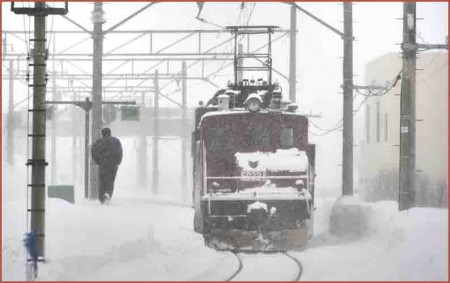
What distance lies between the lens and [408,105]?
56.4 ft

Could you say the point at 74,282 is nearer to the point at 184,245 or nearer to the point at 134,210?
the point at 184,245

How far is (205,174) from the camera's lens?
657 inches

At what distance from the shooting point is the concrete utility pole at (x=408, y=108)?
17.1 meters

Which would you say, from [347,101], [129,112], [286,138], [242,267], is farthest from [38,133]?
[129,112]

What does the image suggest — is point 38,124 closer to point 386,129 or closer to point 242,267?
point 242,267

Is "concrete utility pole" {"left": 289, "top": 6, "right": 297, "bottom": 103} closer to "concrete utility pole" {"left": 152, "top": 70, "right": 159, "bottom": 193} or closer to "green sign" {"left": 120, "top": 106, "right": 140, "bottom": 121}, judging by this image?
"green sign" {"left": 120, "top": 106, "right": 140, "bottom": 121}

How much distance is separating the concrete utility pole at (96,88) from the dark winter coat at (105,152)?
7.05 ft

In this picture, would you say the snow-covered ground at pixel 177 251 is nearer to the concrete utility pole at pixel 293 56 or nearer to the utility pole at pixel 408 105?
the utility pole at pixel 408 105

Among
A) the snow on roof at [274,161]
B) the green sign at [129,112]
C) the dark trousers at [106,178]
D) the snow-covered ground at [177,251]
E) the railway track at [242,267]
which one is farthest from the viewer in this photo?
the green sign at [129,112]

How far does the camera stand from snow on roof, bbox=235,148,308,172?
16750 millimetres

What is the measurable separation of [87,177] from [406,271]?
12205mm

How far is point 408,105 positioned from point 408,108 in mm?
62

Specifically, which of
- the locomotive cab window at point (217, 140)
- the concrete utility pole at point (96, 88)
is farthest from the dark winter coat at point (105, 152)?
the locomotive cab window at point (217, 140)

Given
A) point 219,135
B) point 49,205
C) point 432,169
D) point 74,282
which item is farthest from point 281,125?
point 432,169
